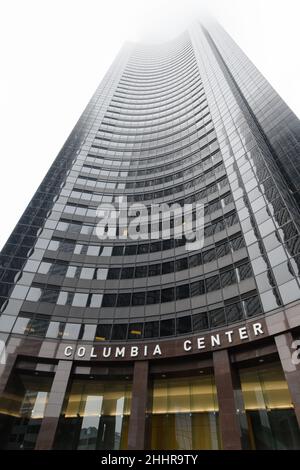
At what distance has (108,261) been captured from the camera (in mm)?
33438

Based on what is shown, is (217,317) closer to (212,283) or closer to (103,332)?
(212,283)

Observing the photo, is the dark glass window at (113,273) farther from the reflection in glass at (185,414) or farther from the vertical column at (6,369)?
the vertical column at (6,369)

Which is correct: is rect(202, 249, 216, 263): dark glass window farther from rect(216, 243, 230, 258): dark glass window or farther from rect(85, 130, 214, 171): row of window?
rect(85, 130, 214, 171): row of window

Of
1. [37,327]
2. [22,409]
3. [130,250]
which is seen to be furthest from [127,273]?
[22,409]

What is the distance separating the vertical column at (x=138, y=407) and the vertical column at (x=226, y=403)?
5.79 meters

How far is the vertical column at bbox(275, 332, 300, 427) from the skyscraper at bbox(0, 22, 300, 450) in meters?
0.11

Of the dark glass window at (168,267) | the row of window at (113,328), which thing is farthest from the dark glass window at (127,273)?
the row of window at (113,328)

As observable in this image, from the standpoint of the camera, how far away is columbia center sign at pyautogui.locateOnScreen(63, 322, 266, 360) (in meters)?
22.1

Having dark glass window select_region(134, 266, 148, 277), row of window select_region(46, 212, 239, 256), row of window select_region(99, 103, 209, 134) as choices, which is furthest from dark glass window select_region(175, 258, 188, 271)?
row of window select_region(99, 103, 209, 134)

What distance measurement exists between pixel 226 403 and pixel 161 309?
10344 millimetres

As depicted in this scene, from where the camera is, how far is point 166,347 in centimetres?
2478
